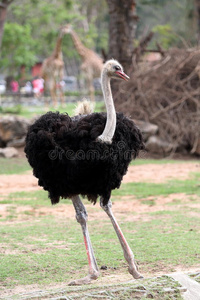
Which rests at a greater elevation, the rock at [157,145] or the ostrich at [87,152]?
the ostrich at [87,152]

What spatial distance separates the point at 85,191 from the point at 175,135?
924 cm

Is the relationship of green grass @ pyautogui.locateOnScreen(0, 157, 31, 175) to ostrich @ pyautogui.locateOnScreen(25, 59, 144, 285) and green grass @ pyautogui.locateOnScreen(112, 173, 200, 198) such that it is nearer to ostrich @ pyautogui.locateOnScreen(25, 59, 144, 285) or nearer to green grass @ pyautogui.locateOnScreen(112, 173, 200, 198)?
green grass @ pyautogui.locateOnScreen(112, 173, 200, 198)

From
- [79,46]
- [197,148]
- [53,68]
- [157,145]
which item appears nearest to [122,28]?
Answer: [157,145]

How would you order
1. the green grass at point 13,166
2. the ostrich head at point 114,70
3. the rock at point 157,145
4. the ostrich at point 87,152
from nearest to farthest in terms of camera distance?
the ostrich at point 87,152
the ostrich head at point 114,70
the green grass at point 13,166
the rock at point 157,145

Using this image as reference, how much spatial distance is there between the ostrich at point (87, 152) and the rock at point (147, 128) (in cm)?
865

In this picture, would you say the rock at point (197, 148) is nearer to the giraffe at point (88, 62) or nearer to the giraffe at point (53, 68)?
the giraffe at point (88, 62)

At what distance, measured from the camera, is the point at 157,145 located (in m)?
14.0

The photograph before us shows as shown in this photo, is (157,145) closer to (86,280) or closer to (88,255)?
(88,255)

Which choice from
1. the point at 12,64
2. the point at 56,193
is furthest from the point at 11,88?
the point at 56,193

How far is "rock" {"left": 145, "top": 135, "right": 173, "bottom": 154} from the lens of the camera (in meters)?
13.9

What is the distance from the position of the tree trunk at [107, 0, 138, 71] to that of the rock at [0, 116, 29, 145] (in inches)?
115

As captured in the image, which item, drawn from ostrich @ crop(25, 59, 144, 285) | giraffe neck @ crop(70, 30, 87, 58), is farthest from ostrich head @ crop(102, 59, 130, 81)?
giraffe neck @ crop(70, 30, 87, 58)

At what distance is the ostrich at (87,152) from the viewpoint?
4.70 meters

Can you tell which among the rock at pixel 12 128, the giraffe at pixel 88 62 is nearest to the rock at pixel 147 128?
the rock at pixel 12 128
